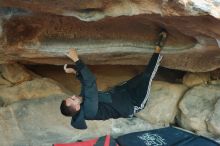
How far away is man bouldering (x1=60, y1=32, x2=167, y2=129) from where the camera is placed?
3.07m

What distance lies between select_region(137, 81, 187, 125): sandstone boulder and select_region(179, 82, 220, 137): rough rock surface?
84mm

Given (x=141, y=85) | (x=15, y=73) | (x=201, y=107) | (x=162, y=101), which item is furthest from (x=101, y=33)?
(x=201, y=107)

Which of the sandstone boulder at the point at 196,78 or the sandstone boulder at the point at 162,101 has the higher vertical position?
the sandstone boulder at the point at 196,78

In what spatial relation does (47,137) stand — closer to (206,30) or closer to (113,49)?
(113,49)

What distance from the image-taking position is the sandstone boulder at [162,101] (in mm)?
4395

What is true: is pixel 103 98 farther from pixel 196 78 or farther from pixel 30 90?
pixel 196 78

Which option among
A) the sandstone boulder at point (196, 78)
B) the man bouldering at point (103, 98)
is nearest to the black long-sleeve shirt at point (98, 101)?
the man bouldering at point (103, 98)

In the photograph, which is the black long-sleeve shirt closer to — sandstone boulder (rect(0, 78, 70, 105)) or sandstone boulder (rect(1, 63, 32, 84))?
sandstone boulder (rect(0, 78, 70, 105))

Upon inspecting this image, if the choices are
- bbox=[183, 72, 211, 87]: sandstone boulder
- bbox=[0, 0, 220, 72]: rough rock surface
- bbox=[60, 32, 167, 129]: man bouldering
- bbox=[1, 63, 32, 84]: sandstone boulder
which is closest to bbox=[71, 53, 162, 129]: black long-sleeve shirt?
bbox=[60, 32, 167, 129]: man bouldering

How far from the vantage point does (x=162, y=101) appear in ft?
14.4

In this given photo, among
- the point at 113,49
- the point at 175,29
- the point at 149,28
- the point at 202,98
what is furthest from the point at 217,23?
the point at 202,98

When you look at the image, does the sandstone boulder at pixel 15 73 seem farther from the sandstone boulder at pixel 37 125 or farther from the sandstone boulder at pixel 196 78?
the sandstone boulder at pixel 196 78

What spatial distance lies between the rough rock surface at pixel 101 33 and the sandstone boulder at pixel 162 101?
50 cm

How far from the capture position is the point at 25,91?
4.23 m
